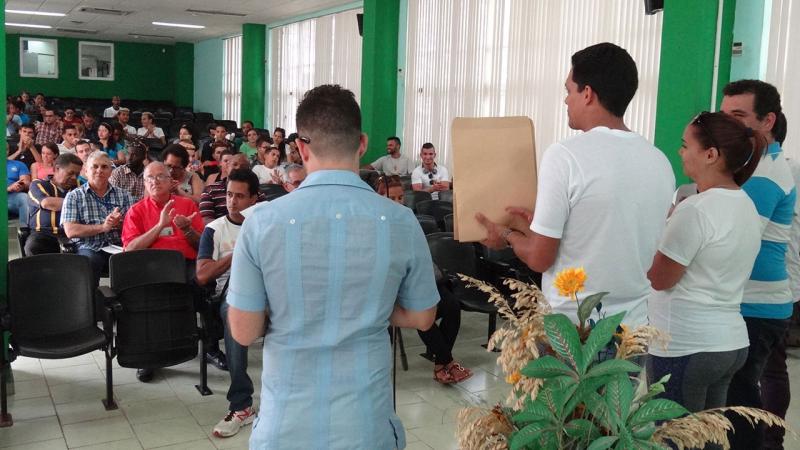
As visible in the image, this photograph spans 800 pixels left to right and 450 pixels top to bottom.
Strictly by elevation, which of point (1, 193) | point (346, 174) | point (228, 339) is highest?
point (346, 174)

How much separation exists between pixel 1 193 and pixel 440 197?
5.09 meters

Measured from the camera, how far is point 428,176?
1014 cm

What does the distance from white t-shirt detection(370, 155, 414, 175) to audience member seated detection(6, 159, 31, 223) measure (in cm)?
485

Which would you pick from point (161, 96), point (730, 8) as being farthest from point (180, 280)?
point (161, 96)

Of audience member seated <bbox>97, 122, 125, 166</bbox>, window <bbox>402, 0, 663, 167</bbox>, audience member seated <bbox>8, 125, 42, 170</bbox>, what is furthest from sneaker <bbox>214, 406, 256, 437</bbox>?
audience member seated <bbox>97, 122, 125, 166</bbox>

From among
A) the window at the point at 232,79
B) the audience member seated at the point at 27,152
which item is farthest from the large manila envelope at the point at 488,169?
the window at the point at 232,79

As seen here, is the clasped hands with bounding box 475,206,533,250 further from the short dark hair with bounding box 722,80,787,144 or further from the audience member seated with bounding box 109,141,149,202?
the audience member seated with bounding box 109,141,149,202

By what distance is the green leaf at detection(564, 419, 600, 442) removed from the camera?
4.43ft

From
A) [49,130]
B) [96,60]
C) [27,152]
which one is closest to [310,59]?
[49,130]

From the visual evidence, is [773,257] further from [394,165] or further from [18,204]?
[394,165]

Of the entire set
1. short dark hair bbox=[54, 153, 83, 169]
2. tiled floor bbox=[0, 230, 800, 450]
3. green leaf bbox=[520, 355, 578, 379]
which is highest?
short dark hair bbox=[54, 153, 83, 169]

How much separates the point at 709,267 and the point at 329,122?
1226 mm

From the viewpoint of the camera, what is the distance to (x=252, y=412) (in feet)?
12.3

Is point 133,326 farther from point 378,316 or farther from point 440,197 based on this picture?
point 440,197
